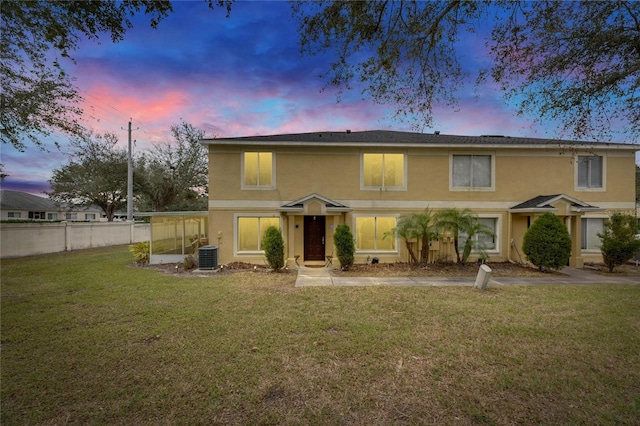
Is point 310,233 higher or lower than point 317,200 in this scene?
lower

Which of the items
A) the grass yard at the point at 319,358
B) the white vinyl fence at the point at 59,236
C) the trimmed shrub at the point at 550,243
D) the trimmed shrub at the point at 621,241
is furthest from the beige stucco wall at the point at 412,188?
the white vinyl fence at the point at 59,236

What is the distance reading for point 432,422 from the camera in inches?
121

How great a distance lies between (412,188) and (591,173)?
349 inches

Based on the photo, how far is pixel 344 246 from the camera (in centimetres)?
1167

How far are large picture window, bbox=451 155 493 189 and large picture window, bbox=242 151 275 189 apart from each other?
8.78 metres

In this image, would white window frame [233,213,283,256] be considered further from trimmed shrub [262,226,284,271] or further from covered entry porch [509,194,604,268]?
covered entry porch [509,194,604,268]

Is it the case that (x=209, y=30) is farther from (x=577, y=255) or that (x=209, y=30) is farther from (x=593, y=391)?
(x=577, y=255)

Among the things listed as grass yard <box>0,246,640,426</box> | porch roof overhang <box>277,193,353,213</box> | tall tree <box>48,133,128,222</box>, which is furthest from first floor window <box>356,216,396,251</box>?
tall tree <box>48,133,128,222</box>

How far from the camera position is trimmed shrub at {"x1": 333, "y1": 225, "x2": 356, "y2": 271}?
1166 centimetres

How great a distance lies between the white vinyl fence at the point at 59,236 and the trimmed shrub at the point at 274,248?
47.0ft

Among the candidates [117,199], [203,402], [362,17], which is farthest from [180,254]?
[117,199]

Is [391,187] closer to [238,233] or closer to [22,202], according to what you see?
[238,233]

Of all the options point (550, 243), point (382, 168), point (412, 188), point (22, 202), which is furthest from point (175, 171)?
point (22, 202)

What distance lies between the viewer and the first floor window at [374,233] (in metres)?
13.3
